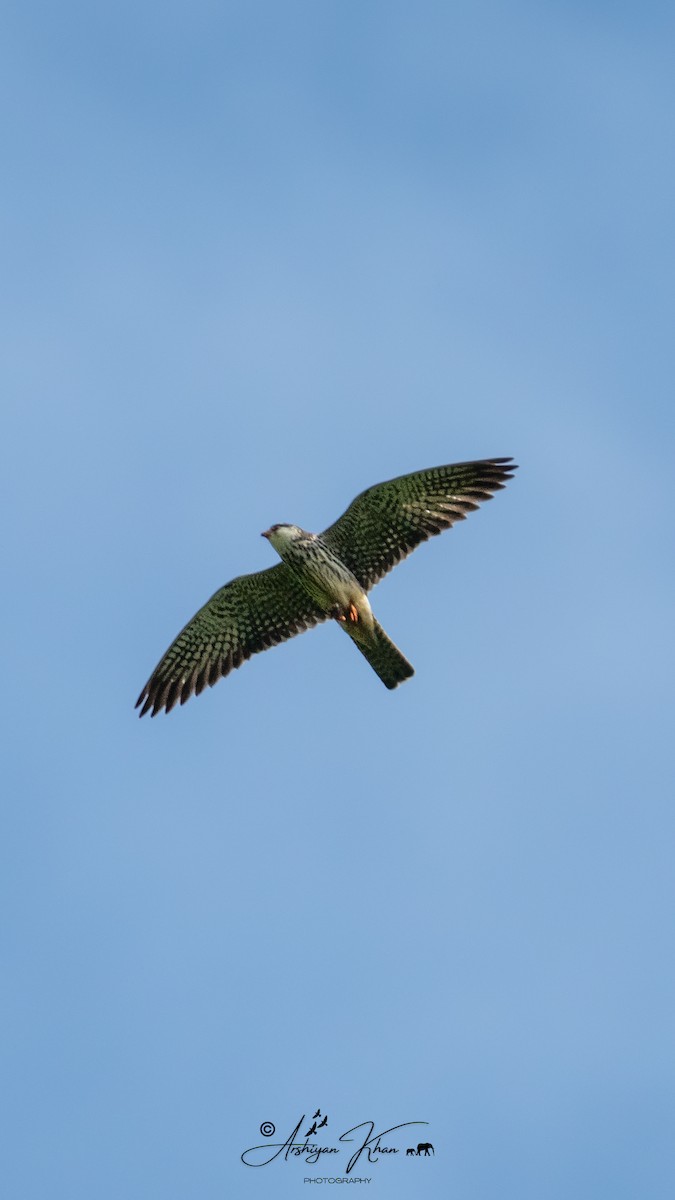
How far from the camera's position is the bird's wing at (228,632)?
555 inches

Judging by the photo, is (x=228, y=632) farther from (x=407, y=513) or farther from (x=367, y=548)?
(x=407, y=513)

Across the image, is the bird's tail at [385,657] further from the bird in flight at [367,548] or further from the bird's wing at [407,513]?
the bird's wing at [407,513]

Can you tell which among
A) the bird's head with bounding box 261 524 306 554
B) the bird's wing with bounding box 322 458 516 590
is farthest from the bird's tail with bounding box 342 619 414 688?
the bird's head with bounding box 261 524 306 554

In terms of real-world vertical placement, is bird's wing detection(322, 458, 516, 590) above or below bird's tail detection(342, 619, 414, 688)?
above

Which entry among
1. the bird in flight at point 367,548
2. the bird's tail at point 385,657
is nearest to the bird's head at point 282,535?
the bird in flight at point 367,548

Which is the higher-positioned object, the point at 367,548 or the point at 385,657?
the point at 367,548

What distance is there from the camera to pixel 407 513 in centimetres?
1351

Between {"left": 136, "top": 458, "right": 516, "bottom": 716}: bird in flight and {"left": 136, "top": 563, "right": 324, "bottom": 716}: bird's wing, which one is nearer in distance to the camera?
{"left": 136, "top": 458, "right": 516, "bottom": 716}: bird in flight

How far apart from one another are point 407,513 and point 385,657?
1.54m

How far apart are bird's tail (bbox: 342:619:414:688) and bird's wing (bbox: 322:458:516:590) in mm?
556

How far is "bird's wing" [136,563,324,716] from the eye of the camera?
1409 centimetres

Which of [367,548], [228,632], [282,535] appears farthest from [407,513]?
[228,632]

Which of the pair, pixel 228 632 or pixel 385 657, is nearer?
pixel 385 657

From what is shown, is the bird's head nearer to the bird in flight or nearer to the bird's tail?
the bird in flight
